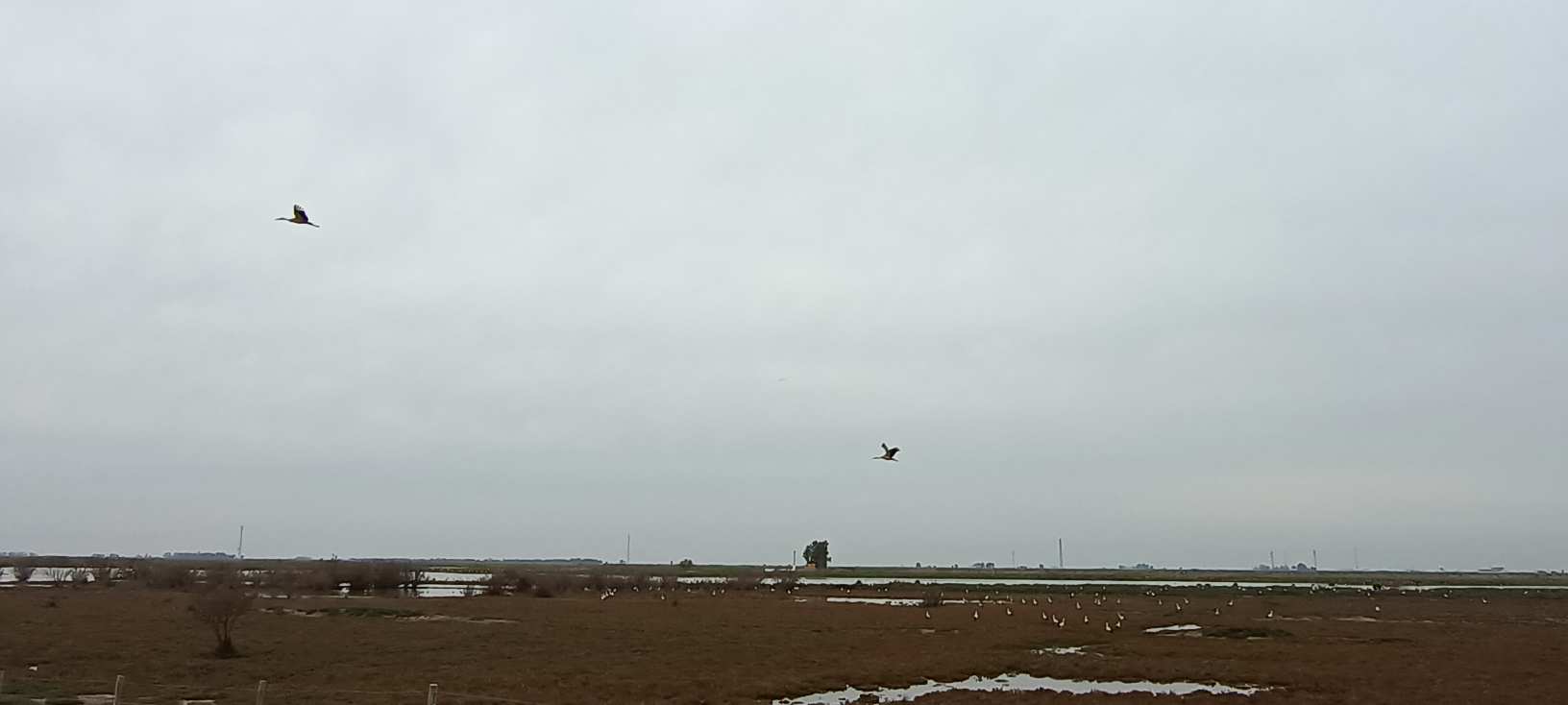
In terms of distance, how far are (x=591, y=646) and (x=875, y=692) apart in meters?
14.9

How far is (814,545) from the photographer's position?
186375 millimetres

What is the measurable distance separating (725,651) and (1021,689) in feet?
42.0

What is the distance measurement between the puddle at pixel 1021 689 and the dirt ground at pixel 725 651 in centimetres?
79

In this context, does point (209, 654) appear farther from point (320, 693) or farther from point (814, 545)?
point (814, 545)

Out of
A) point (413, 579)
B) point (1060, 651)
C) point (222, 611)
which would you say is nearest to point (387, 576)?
point (413, 579)

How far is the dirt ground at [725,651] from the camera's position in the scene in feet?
90.1

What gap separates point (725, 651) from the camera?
3794 cm

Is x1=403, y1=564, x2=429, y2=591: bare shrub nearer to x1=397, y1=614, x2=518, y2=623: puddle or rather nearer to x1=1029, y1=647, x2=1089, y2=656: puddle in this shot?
x1=397, y1=614, x2=518, y2=623: puddle

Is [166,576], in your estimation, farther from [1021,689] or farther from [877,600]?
[1021,689]

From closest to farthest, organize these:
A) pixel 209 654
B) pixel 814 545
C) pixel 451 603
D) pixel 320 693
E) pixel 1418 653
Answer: pixel 320 693 → pixel 209 654 → pixel 1418 653 → pixel 451 603 → pixel 814 545

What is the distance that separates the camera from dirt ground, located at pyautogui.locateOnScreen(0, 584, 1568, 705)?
1081 inches

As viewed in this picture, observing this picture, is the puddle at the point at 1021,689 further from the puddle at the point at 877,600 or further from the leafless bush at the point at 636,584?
the leafless bush at the point at 636,584

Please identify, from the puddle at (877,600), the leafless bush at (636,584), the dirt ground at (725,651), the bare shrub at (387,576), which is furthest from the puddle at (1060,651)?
the bare shrub at (387,576)

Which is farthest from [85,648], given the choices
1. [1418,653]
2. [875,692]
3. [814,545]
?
[814,545]
